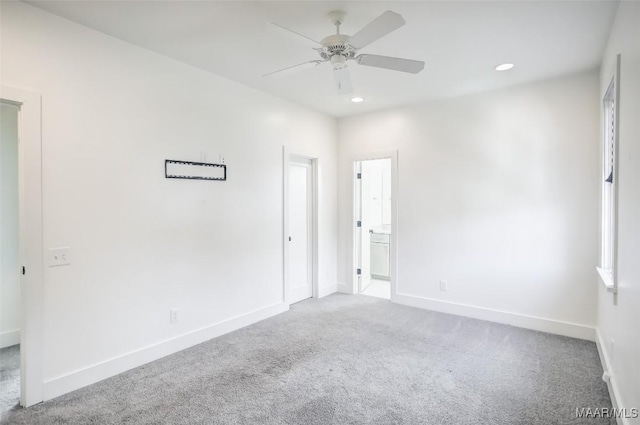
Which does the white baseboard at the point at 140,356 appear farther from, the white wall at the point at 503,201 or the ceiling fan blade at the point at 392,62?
the ceiling fan blade at the point at 392,62

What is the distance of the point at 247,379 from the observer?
8.50 ft

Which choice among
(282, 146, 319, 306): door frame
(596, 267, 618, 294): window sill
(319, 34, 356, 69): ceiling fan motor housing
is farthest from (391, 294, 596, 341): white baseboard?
(319, 34, 356, 69): ceiling fan motor housing

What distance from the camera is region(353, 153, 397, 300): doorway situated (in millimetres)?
5004

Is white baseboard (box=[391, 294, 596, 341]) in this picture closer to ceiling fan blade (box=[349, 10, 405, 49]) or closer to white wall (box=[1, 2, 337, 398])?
white wall (box=[1, 2, 337, 398])

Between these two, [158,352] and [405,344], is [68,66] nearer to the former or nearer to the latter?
[158,352]

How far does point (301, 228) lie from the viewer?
475 centimetres

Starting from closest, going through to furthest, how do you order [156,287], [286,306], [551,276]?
[156,287], [551,276], [286,306]

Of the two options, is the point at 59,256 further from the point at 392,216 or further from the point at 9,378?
the point at 392,216

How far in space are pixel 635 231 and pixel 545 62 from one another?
6.71ft

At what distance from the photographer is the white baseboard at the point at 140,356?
238 centimetres

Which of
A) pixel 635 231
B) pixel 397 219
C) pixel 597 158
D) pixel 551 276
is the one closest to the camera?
pixel 635 231

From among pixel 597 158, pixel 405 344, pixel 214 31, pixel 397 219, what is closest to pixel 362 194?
pixel 397 219

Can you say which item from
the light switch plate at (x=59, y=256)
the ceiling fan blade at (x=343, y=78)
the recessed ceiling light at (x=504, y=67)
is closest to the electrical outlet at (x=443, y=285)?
the recessed ceiling light at (x=504, y=67)

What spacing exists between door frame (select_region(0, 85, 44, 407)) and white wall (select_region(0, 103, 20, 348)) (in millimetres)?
1429
